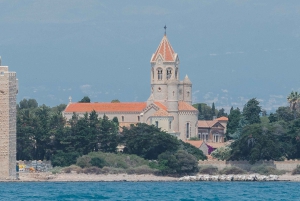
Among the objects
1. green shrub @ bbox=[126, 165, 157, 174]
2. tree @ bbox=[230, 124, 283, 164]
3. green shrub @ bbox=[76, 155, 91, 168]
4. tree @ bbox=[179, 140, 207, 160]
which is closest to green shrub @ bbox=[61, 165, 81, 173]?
green shrub @ bbox=[76, 155, 91, 168]

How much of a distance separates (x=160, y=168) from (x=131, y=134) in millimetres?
5654

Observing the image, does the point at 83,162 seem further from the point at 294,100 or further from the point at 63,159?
the point at 294,100

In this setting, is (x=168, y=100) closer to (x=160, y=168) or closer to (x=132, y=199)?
(x=160, y=168)

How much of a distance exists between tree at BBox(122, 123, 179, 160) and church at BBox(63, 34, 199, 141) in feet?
47.7

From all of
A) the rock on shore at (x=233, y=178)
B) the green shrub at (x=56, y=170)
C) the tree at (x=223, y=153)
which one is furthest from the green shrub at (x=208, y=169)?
the green shrub at (x=56, y=170)

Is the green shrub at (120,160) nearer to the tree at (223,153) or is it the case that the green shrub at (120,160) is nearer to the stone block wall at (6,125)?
the tree at (223,153)

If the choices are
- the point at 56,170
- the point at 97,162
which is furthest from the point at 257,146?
the point at 56,170

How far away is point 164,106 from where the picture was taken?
92.7m

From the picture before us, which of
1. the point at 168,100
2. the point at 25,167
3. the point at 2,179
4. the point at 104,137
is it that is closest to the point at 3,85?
the point at 2,179

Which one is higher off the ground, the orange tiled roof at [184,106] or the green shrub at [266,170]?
the orange tiled roof at [184,106]

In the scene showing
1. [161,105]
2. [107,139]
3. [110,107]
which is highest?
[110,107]

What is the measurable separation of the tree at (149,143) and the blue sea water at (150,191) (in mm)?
7706

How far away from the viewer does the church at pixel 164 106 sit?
9138cm

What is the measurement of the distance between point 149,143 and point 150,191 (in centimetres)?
1768
